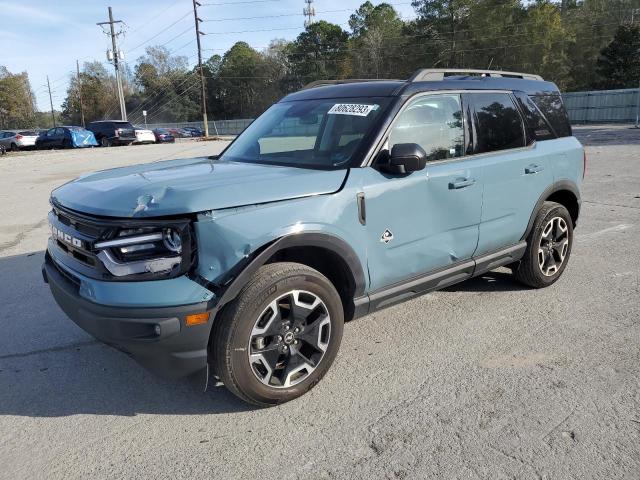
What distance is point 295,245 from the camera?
291cm

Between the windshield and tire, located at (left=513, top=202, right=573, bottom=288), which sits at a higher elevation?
the windshield

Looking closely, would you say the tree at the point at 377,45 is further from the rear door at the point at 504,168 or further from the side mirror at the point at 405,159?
the side mirror at the point at 405,159

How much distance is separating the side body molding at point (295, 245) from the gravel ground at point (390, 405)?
2.32 feet

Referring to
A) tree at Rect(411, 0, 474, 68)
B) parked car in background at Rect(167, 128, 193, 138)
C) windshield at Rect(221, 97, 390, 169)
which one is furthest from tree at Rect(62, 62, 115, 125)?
windshield at Rect(221, 97, 390, 169)

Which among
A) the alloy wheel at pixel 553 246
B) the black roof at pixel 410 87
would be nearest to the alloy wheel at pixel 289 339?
the black roof at pixel 410 87

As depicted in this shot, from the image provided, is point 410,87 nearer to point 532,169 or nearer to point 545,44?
point 532,169

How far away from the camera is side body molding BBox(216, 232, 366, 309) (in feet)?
8.86

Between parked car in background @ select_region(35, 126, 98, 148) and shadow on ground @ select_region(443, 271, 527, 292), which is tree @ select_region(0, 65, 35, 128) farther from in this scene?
shadow on ground @ select_region(443, 271, 527, 292)

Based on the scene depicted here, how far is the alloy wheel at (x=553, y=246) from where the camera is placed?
468 centimetres

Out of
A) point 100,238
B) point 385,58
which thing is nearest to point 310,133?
point 100,238

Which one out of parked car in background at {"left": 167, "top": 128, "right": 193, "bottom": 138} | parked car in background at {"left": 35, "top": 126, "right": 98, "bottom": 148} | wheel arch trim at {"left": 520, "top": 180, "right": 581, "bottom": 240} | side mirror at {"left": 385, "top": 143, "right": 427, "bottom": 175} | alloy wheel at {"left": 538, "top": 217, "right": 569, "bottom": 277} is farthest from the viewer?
parked car in background at {"left": 167, "top": 128, "right": 193, "bottom": 138}

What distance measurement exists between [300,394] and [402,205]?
1.36 m

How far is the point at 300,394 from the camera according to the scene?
3.10 meters

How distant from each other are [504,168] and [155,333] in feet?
9.66
